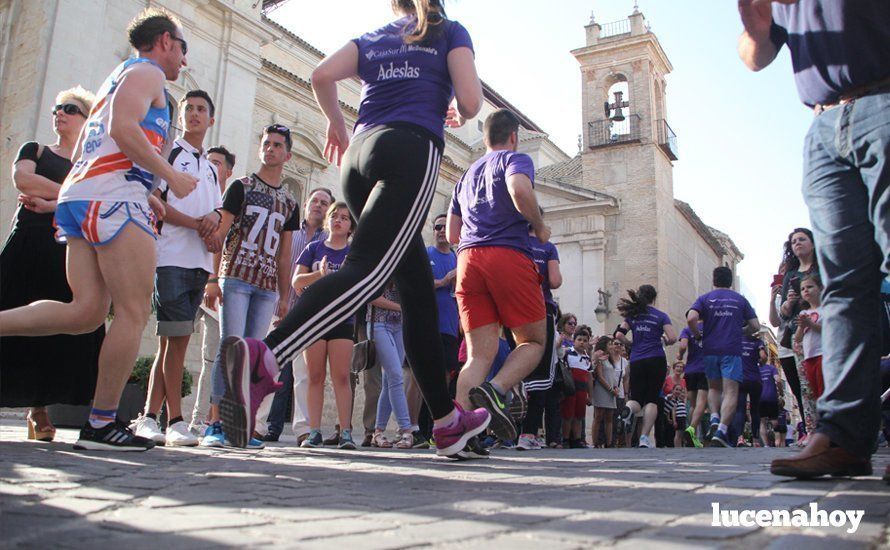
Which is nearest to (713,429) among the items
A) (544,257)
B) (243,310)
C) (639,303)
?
(639,303)

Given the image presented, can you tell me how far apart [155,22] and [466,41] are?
162cm

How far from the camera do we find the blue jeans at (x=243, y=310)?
4.97 metres

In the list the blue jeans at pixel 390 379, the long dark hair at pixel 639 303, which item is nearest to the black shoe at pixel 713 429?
the long dark hair at pixel 639 303

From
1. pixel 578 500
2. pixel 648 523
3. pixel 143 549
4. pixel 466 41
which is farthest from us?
pixel 466 41

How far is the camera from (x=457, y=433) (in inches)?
135

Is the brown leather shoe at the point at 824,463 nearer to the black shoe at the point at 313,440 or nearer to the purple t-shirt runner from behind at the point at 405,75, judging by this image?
the purple t-shirt runner from behind at the point at 405,75

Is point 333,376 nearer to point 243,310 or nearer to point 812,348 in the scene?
point 243,310

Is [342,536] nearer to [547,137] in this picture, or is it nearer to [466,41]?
[466,41]

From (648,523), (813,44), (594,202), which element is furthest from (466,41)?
(594,202)

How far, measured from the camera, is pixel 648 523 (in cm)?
161

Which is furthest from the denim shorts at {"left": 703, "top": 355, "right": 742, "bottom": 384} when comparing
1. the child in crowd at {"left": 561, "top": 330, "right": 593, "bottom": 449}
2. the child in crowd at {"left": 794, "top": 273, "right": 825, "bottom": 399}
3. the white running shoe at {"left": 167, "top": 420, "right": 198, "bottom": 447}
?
the white running shoe at {"left": 167, "top": 420, "right": 198, "bottom": 447}

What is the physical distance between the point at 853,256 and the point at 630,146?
28.6 meters

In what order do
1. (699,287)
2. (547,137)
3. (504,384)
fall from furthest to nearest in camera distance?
(547,137), (699,287), (504,384)

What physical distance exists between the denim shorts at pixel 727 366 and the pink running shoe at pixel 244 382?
731 centimetres
